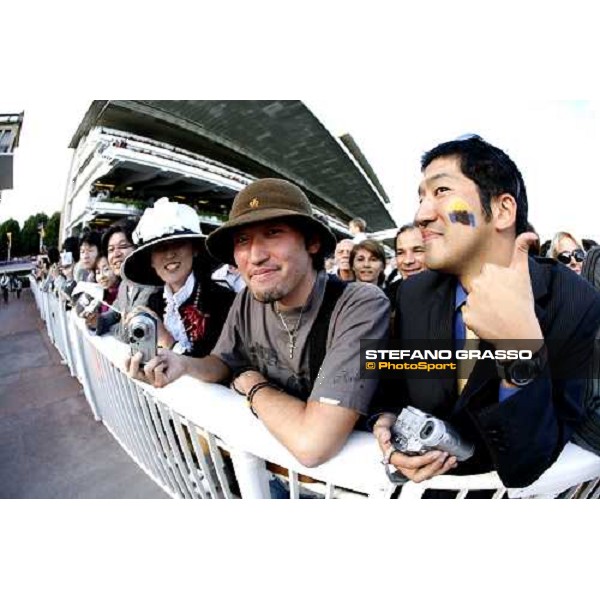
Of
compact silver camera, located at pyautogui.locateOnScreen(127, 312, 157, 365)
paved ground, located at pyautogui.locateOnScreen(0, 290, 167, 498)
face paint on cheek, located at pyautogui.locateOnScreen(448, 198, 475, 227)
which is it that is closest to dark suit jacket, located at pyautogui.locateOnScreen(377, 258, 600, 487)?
face paint on cheek, located at pyautogui.locateOnScreen(448, 198, 475, 227)

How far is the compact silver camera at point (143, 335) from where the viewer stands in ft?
3.02

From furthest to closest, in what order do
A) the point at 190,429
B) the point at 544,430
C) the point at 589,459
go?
the point at 190,429, the point at 589,459, the point at 544,430

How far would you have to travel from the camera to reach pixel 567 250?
98 centimetres

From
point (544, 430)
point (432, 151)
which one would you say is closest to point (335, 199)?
point (432, 151)

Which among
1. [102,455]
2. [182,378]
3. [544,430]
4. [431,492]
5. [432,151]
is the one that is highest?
[432,151]

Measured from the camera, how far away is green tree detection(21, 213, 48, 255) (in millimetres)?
1194

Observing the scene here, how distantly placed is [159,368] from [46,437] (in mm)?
474

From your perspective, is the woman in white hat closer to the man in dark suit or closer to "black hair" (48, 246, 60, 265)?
"black hair" (48, 246, 60, 265)

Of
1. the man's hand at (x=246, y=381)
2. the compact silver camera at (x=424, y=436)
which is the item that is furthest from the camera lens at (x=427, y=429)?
the man's hand at (x=246, y=381)

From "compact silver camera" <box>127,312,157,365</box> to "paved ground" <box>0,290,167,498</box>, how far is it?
16.3 inches

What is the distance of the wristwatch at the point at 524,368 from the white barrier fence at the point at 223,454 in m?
0.23

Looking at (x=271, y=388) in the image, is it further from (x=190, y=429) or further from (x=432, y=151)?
(x=432, y=151)

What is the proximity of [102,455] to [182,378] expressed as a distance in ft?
1.42
